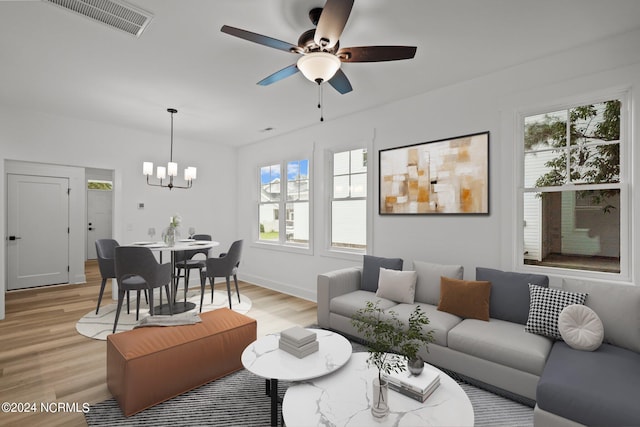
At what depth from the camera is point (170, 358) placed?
2.22 meters

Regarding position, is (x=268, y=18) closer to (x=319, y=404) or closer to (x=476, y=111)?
(x=476, y=111)

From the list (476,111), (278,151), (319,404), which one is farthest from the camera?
(278,151)

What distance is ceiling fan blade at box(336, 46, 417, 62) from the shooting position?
2.00 m

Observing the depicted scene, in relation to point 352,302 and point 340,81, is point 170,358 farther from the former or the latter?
point 340,81

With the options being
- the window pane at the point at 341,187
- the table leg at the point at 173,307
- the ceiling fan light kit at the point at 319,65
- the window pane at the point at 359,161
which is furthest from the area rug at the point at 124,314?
the ceiling fan light kit at the point at 319,65

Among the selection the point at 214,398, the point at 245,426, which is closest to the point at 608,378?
the point at 245,426

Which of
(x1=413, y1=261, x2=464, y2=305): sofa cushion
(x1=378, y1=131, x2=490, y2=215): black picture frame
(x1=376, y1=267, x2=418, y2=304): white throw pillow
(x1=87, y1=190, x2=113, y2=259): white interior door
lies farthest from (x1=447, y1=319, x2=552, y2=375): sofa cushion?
(x1=87, y1=190, x2=113, y2=259): white interior door

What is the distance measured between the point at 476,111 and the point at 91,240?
9.41 m

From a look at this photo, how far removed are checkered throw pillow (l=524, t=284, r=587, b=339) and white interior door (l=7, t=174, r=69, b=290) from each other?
695cm

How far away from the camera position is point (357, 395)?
5.57ft

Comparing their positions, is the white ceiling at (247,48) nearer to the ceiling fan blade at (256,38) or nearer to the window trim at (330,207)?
the ceiling fan blade at (256,38)

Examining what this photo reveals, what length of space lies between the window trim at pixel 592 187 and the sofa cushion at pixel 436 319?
2.82 feet

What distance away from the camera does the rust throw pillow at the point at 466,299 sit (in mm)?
2707

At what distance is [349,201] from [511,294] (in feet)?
7.71
